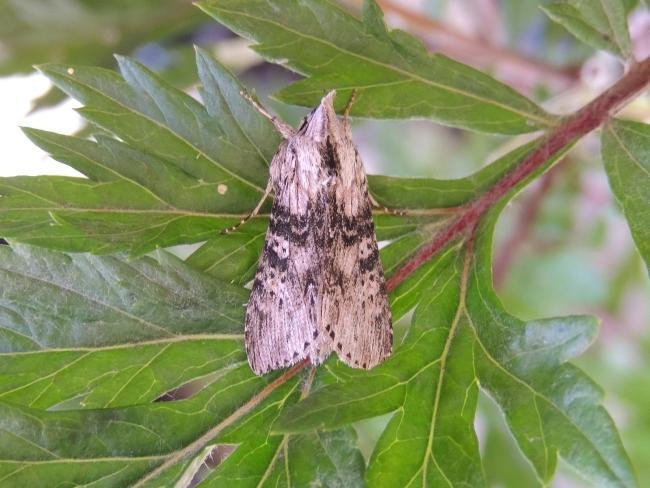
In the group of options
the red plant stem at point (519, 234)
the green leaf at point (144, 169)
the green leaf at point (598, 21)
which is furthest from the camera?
the red plant stem at point (519, 234)

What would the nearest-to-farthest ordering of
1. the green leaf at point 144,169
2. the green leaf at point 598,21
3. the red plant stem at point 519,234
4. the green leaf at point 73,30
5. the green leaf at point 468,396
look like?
the green leaf at point 468,396, the green leaf at point 144,169, the green leaf at point 598,21, the green leaf at point 73,30, the red plant stem at point 519,234

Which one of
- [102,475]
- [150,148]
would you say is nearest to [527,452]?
[102,475]

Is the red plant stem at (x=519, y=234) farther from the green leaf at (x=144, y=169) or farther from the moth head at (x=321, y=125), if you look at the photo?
the green leaf at (x=144, y=169)

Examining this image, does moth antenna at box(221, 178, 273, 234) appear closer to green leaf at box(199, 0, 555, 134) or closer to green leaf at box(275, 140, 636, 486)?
green leaf at box(199, 0, 555, 134)

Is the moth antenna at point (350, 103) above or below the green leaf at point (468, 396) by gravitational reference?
above

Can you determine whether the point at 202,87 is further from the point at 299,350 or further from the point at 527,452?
the point at 527,452

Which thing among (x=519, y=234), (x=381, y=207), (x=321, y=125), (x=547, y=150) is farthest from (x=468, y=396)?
(x=519, y=234)

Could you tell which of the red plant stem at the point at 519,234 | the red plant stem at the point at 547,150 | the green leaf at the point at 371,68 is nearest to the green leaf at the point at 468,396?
the red plant stem at the point at 547,150
